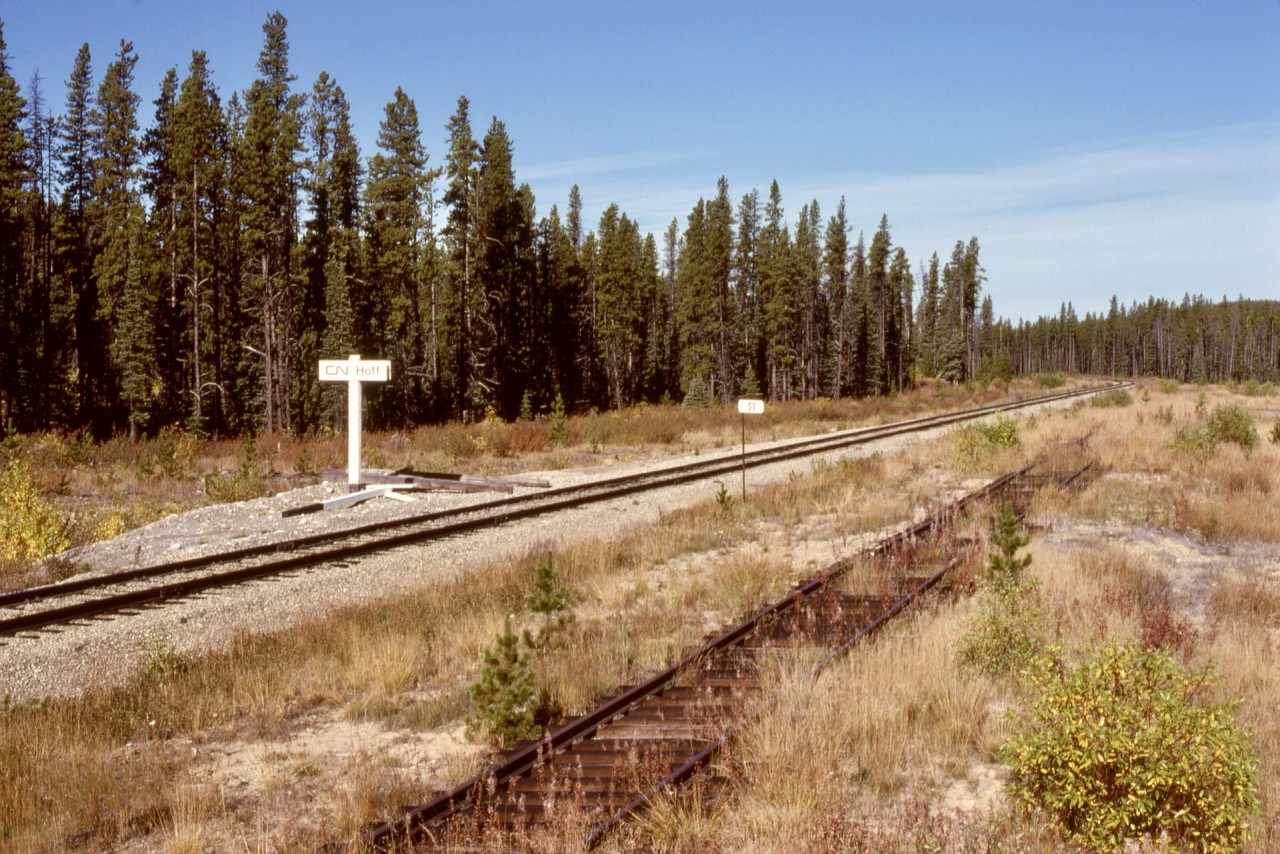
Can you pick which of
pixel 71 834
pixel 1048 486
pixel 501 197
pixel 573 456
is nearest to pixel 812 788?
pixel 71 834

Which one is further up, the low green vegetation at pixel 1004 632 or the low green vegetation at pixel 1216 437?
the low green vegetation at pixel 1216 437

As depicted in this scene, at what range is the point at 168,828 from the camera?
4742 mm

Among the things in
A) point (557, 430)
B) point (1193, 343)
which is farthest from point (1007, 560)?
point (1193, 343)

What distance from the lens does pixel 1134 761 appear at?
4.41 metres

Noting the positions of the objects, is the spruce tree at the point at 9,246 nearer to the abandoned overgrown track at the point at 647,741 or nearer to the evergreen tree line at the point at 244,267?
the evergreen tree line at the point at 244,267

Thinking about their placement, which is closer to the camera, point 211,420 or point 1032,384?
point 211,420

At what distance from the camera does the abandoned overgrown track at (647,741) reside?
4391mm

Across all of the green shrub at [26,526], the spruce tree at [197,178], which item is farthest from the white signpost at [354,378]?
the spruce tree at [197,178]

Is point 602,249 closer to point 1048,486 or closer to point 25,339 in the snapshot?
point 25,339

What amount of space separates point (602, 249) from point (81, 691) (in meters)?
61.9

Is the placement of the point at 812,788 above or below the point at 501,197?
below

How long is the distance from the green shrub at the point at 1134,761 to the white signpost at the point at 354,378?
45.4ft

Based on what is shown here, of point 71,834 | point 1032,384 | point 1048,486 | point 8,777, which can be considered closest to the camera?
point 71,834

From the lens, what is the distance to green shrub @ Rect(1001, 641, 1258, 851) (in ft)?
13.7
